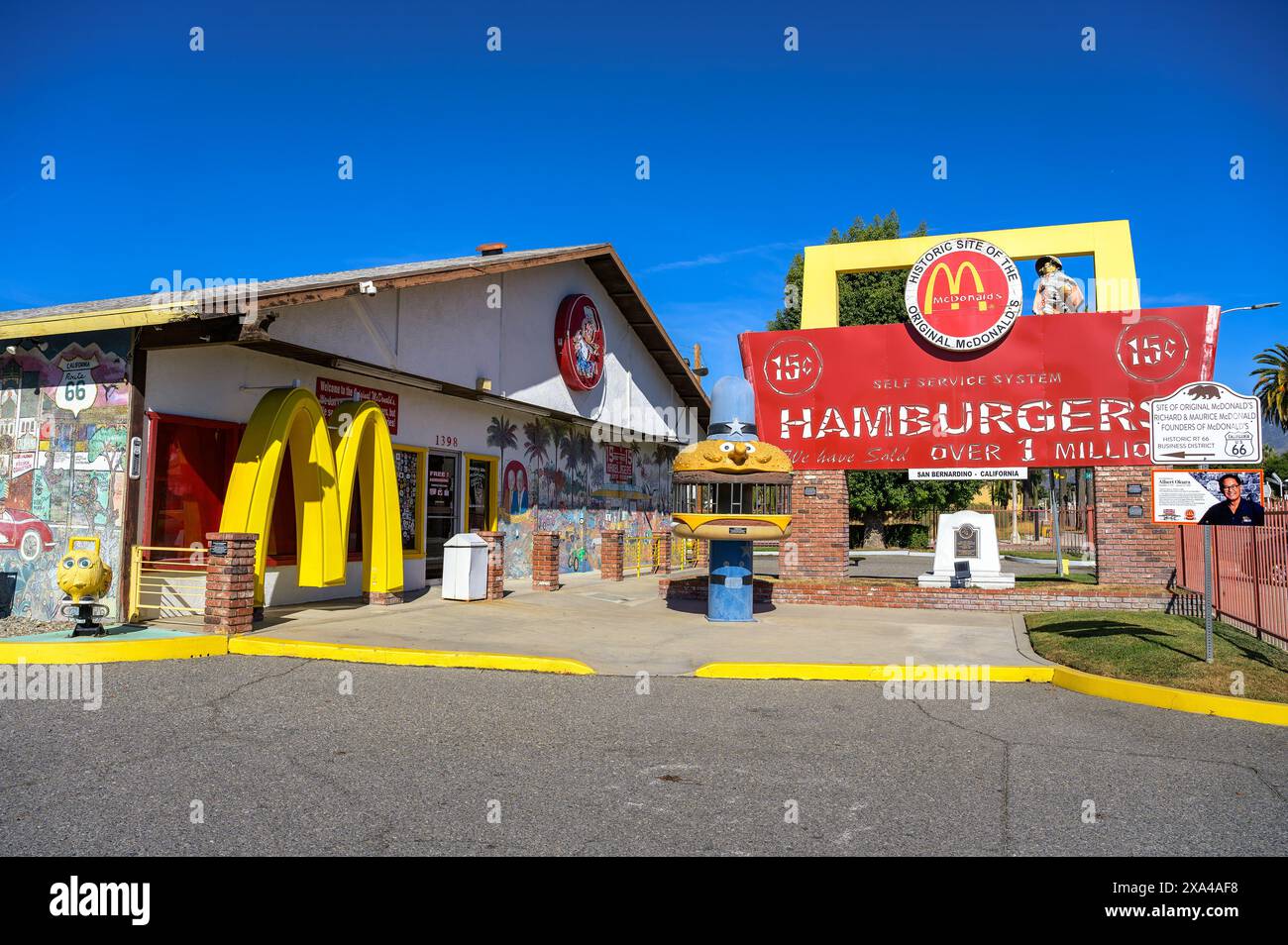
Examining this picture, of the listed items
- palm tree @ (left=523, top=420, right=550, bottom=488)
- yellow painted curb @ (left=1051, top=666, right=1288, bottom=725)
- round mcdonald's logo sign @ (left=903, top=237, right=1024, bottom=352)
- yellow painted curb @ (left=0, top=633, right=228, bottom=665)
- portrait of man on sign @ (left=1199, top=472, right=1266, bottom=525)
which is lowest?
yellow painted curb @ (left=1051, top=666, right=1288, bottom=725)

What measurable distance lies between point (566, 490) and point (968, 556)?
872 cm

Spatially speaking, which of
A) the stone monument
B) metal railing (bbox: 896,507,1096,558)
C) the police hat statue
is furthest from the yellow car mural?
metal railing (bbox: 896,507,1096,558)

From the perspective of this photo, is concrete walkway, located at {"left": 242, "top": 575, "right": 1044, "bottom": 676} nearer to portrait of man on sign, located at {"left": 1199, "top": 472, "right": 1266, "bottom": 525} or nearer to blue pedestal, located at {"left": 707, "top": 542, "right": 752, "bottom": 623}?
blue pedestal, located at {"left": 707, "top": 542, "right": 752, "bottom": 623}

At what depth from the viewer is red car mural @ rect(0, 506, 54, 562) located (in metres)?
10.4

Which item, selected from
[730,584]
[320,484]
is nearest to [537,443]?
[730,584]

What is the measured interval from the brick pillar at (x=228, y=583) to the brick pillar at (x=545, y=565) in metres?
6.25

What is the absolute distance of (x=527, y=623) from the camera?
11.4 metres

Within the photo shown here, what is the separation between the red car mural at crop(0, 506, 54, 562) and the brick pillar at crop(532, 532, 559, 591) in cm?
718

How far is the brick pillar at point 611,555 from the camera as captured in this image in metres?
18.3

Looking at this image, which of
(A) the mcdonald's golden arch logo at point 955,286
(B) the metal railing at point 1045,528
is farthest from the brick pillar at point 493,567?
(B) the metal railing at point 1045,528

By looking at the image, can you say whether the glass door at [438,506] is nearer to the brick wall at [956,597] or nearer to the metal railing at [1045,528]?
the brick wall at [956,597]

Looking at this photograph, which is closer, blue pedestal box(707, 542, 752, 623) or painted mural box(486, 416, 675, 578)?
blue pedestal box(707, 542, 752, 623)
